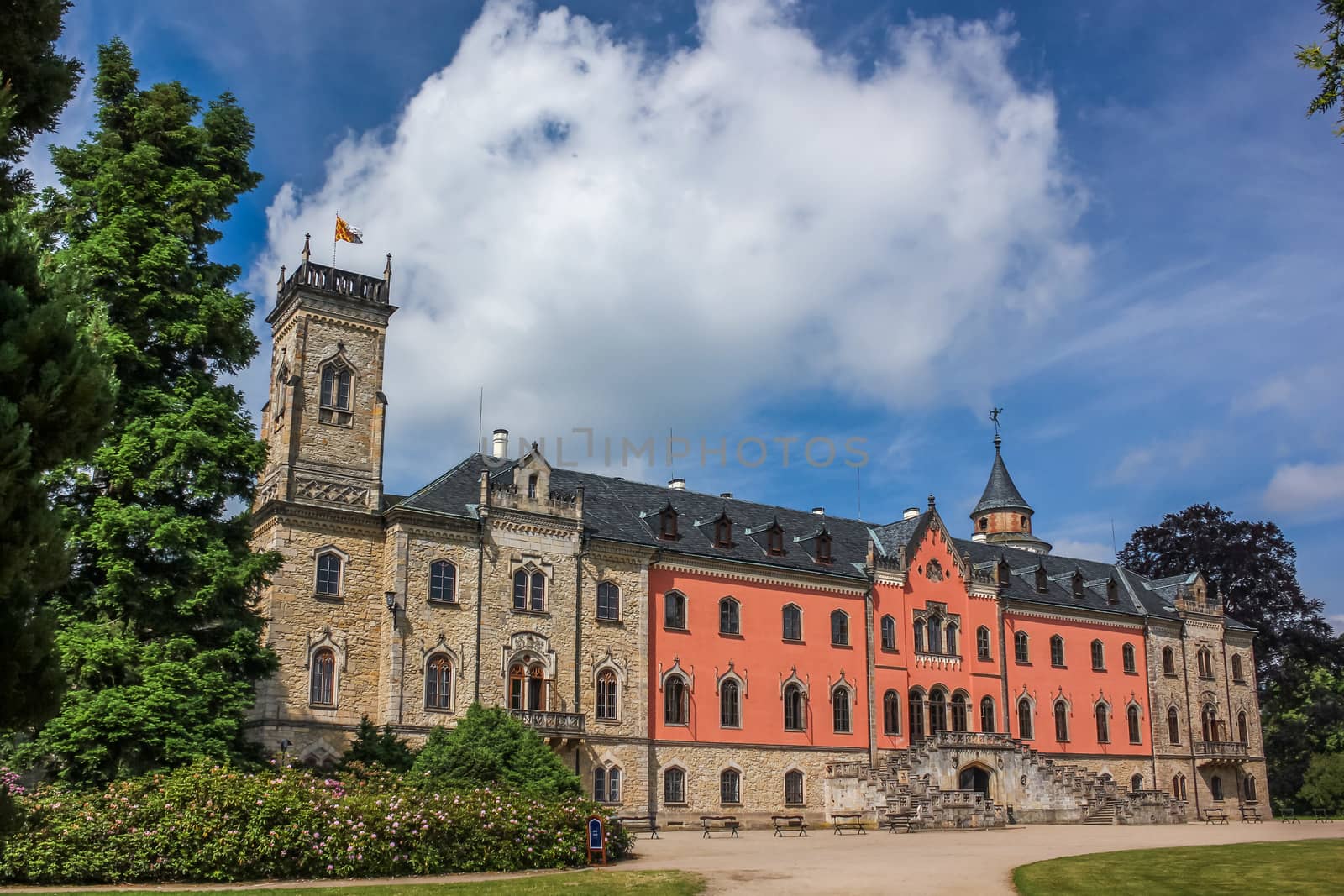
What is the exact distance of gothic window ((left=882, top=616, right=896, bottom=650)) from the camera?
47812 millimetres

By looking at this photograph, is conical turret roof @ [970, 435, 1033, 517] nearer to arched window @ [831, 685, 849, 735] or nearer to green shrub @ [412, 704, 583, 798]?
arched window @ [831, 685, 849, 735]

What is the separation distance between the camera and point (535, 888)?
19.2m

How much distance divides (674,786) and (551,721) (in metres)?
6.26

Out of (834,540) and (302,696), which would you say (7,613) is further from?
(834,540)

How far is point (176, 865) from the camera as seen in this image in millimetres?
20031

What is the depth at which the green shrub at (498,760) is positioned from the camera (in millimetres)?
29141

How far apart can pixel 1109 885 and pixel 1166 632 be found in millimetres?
42117

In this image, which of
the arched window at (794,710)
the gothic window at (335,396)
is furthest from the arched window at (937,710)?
the gothic window at (335,396)

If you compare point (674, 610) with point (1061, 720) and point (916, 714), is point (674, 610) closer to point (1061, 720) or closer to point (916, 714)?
point (916, 714)

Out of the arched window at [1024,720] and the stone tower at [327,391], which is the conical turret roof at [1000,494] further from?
the stone tower at [327,391]

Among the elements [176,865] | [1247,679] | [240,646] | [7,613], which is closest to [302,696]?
[240,646]

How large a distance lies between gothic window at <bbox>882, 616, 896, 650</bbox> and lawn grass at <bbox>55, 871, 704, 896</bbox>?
27.9 meters

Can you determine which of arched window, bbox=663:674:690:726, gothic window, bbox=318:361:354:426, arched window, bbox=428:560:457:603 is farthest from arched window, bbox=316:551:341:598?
arched window, bbox=663:674:690:726

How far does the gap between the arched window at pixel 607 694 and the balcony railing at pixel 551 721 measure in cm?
184
